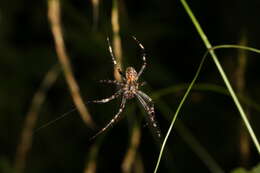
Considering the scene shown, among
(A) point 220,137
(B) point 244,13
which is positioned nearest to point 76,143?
(A) point 220,137

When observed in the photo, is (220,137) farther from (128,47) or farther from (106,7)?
(106,7)

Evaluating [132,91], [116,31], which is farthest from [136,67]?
[116,31]

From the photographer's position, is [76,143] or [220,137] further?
[76,143]

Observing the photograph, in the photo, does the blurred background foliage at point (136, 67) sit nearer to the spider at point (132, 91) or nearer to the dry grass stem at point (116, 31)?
the spider at point (132, 91)

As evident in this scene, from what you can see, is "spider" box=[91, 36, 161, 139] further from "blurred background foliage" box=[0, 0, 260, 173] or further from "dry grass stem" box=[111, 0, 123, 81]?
"blurred background foliage" box=[0, 0, 260, 173]

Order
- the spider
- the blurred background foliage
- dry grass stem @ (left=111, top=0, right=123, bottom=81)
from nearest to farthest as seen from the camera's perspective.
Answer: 1. dry grass stem @ (left=111, top=0, right=123, bottom=81)
2. the spider
3. the blurred background foliage

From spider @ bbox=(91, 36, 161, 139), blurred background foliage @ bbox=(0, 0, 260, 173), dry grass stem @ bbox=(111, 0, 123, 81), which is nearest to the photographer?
dry grass stem @ bbox=(111, 0, 123, 81)

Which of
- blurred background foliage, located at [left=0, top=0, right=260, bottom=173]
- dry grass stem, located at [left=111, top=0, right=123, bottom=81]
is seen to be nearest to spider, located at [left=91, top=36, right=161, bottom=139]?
dry grass stem, located at [left=111, top=0, right=123, bottom=81]

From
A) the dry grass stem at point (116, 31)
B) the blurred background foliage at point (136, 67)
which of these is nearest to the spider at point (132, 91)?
the dry grass stem at point (116, 31)
